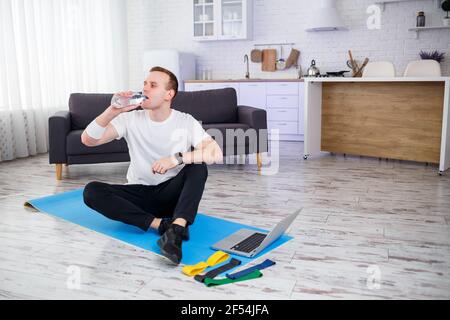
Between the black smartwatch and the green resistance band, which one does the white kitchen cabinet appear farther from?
the green resistance band

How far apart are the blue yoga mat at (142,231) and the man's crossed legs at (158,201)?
8 centimetres

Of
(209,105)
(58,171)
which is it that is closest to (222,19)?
(209,105)

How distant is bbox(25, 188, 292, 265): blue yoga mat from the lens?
89.9 inches

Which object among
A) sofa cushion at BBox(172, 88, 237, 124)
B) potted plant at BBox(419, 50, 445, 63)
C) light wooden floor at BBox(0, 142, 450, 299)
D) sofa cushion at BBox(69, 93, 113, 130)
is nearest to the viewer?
light wooden floor at BBox(0, 142, 450, 299)

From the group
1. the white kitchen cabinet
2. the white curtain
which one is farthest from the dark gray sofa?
the white kitchen cabinet

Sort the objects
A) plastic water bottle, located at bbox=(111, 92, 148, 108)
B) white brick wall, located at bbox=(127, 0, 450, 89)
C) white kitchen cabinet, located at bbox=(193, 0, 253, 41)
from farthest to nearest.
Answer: white kitchen cabinet, located at bbox=(193, 0, 253, 41)
white brick wall, located at bbox=(127, 0, 450, 89)
plastic water bottle, located at bbox=(111, 92, 148, 108)

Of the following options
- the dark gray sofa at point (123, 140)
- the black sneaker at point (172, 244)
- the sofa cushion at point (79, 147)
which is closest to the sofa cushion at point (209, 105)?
the dark gray sofa at point (123, 140)

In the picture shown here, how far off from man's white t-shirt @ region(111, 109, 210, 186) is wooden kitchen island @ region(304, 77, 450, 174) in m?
2.64

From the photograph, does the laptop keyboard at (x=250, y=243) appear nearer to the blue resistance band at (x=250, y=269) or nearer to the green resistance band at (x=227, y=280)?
the blue resistance band at (x=250, y=269)

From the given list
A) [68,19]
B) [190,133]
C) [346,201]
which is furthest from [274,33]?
[190,133]

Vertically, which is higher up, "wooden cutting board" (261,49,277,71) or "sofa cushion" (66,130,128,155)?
"wooden cutting board" (261,49,277,71)

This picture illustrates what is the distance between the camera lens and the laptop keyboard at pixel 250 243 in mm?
2273

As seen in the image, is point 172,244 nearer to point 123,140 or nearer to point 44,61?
point 123,140
